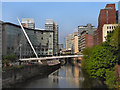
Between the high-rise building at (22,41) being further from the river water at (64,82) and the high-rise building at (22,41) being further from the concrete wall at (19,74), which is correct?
the river water at (64,82)

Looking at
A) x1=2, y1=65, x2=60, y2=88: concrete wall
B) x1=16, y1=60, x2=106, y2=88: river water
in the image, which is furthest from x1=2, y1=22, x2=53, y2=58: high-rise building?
x1=16, y1=60, x2=106, y2=88: river water

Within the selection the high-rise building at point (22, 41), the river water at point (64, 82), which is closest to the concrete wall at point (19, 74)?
the river water at point (64, 82)

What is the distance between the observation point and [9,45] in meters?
65.9

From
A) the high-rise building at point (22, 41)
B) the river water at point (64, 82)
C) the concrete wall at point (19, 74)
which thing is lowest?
the river water at point (64, 82)

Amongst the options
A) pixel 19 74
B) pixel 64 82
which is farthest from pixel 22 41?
pixel 64 82

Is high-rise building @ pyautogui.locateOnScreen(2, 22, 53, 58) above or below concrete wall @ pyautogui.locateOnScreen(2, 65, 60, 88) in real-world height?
above

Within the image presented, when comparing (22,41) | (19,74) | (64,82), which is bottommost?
(64,82)

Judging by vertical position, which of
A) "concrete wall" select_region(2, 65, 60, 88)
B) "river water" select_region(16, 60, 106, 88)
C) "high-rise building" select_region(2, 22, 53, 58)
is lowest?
"river water" select_region(16, 60, 106, 88)

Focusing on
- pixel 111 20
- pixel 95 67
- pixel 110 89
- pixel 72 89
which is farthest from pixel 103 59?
pixel 111 20

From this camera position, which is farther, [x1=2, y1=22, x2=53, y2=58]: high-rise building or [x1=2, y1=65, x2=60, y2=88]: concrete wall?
[x1=2, y1=22, x2=53, y2=58]: high-rise building

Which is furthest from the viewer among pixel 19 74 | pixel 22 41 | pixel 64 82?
pixel 22 41

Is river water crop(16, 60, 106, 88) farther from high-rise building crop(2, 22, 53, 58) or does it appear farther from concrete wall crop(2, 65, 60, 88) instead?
high-rise building crop(2, 22, 53, 58)

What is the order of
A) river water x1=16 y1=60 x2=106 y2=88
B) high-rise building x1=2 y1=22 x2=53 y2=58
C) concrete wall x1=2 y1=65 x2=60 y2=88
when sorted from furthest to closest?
high-rise building x1=2 y1=22 x2=53 y2=58
river water x1=16 y1=60 x2=106 y2=88
concrete wall x1=2 y1=65 x2=60 y2=88

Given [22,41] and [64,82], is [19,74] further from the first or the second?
[22,41]
